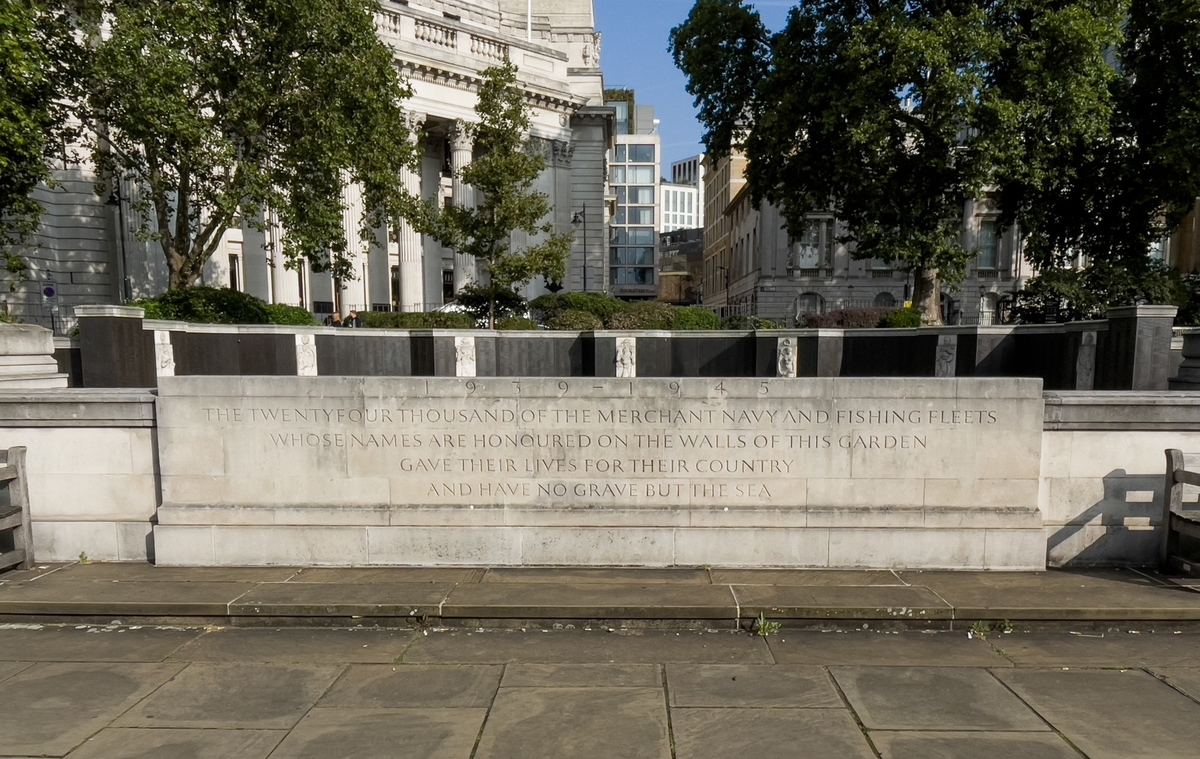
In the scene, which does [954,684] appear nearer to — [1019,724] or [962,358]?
[1019,724]

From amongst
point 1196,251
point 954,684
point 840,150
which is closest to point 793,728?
point 954,684

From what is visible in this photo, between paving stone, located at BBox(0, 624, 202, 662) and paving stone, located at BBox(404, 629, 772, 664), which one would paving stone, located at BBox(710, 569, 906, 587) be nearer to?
paving stone, located at BBox(404, 629, 772, 664)

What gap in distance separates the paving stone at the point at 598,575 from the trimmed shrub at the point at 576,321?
1566 centimetres

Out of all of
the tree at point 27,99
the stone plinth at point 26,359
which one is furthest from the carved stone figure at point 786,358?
the tree at point 27,99

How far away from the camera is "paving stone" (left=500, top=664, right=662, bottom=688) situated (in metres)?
4.28

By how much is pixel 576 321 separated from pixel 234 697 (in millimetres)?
18293

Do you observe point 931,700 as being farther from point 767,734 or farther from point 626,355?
point 626,355

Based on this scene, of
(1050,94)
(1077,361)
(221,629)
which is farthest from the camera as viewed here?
(1050,94)

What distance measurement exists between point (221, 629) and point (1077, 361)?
14.7 m

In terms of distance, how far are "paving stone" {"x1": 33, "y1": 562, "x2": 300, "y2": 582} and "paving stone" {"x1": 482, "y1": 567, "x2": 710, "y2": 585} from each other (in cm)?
189

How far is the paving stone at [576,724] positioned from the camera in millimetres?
3580

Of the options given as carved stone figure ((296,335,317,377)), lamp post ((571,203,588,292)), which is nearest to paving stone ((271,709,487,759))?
carved stone figure ((296,335,317,377))

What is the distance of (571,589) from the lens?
17.9ft

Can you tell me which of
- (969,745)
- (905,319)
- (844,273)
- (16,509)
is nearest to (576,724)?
(969,745)
